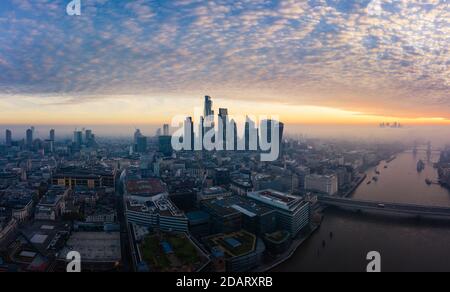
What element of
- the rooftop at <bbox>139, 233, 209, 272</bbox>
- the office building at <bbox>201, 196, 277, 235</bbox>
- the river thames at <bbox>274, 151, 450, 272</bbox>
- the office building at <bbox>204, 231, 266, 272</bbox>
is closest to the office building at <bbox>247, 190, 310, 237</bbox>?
the office building at <bbox>201, 196, 277, 235</bbox>

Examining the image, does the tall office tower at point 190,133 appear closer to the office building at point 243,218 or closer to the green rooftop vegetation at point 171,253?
the office building at point 243,218

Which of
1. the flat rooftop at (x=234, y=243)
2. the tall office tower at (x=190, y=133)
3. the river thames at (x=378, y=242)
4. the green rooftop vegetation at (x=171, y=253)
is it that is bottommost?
the river thames at (x=378, y=242)

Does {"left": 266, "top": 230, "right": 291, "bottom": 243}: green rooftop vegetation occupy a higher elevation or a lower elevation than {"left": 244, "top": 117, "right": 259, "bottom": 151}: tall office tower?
lower

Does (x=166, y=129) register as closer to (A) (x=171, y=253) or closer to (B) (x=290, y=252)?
(B) (x=290, y=252)

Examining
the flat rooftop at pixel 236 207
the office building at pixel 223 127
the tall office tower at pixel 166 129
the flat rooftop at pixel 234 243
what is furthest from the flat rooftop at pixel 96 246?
the tall office tower at pixel 166 129

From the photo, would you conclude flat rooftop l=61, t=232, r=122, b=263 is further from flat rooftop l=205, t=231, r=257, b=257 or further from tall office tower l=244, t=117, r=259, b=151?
tall office tower l=244, t=117, r=259, b=151

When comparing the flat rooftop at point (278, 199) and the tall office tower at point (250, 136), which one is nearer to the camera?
the flat rooftop at point (278, 199)
